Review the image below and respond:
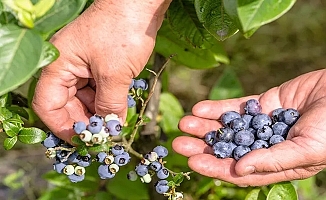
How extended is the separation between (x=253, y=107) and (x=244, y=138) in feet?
0.43

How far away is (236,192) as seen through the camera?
1.76m

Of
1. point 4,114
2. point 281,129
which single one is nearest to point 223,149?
point 281,129

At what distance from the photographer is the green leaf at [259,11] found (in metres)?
0.70

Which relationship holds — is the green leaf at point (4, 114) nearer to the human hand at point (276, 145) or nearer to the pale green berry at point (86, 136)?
the pale green berry at point (86, 136)

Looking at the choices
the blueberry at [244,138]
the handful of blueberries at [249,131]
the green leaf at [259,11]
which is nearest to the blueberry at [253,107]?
the handful of blueberries at [249,131]

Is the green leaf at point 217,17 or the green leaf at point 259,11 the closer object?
the green leaf at point 259,11

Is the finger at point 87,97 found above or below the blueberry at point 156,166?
above

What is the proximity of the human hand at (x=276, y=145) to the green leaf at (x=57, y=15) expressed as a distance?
46cm

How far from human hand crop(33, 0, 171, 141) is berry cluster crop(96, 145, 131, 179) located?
77 mm

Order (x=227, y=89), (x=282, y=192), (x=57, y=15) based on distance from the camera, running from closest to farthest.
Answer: (x=57, y=15)
(x=282, y=192)
(x=227, y=89)

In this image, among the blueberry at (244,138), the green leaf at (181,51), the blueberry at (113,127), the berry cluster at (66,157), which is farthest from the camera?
the green leaf at (181,51)

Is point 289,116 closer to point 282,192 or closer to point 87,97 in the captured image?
point 282,192

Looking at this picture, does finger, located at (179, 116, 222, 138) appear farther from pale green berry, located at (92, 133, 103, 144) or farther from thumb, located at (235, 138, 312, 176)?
pale green berry, located at (92, 133, 103, 144)

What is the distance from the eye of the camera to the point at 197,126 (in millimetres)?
1251
